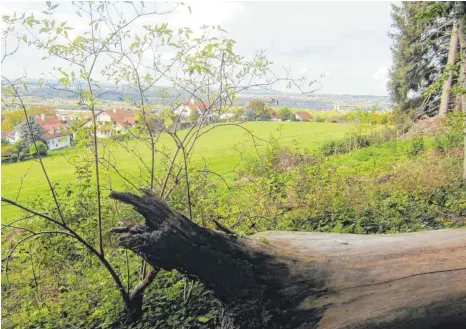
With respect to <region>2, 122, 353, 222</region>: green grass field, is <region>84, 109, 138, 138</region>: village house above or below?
above

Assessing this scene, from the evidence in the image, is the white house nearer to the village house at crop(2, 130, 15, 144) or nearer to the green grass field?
the green grass field

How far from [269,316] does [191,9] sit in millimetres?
1761

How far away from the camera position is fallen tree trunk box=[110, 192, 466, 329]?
1.96 m

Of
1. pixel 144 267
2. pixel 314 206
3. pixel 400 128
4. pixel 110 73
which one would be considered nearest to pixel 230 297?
pixel 144 267

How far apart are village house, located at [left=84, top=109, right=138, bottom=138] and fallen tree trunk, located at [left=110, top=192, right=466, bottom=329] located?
92 centimetres

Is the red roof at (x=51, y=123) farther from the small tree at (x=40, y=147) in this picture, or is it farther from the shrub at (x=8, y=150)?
the shrub at (x=8, y=150)

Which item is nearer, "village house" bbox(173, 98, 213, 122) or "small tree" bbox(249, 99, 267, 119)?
"village house" bbox(173, 98, 213, 122)

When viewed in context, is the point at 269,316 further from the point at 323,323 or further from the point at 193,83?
the point at 193,83

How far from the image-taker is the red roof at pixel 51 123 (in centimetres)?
260

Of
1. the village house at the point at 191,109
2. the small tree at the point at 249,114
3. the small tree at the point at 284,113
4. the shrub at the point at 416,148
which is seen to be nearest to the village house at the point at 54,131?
the village house at the point at 191,109

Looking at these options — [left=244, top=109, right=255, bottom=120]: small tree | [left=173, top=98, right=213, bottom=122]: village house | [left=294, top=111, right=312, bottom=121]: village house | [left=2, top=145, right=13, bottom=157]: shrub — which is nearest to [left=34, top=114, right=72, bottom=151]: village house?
[left=2, top=145, right=13, bottom=157]: shrub

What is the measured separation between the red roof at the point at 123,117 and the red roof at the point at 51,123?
0.99 feet

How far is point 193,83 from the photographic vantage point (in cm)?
284

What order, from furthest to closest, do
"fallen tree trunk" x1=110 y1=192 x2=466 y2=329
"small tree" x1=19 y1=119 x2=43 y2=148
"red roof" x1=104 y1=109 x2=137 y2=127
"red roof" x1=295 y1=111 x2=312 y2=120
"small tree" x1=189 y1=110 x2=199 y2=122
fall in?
"red roof" x1=295 y1=111 x2=312 y2=120 < "small tree" x1=189 y1=110 x2=199 y2=122 < "red roof" x1=104 y1=109 x2=137 y2=127 < "small tree" x1=19 y1=119 x2=43 y2=148 < "fallen tree trunk" x1=110 y1=192 x2=466 y2=329
